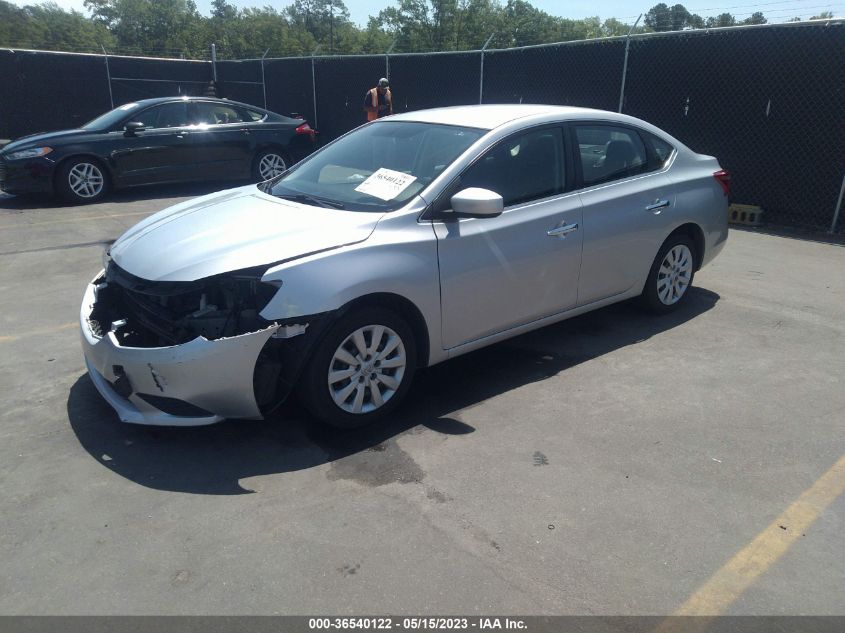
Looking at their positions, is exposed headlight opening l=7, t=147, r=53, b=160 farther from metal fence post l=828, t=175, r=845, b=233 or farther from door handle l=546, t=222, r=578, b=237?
metal fence post l=828, t=175, r=845, b=233

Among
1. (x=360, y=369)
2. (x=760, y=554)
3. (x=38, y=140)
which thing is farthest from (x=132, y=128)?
(x=760, y=554)

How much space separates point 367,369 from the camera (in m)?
3.70

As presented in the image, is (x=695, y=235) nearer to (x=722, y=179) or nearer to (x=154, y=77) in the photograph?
(x=722, y=179)

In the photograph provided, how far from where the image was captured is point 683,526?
2963mm

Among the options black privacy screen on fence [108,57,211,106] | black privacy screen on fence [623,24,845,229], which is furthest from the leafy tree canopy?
black privacy screen on fence [623,24,845,229]

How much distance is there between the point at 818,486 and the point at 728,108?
7.66m

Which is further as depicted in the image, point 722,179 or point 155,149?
point 155,149

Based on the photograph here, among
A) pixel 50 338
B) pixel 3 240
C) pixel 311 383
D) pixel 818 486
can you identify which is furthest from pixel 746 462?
pixel 3 240

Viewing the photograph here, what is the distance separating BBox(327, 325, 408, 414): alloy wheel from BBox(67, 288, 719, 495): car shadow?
0.19 meters

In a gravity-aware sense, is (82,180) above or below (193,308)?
below

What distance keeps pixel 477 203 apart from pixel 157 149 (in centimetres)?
851

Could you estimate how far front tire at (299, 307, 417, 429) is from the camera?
349 cm

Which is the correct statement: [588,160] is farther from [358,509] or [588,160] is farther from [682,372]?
[358,509]

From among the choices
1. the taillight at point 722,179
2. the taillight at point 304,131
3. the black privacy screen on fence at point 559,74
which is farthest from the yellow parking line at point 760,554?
the taillight at point 304,131
